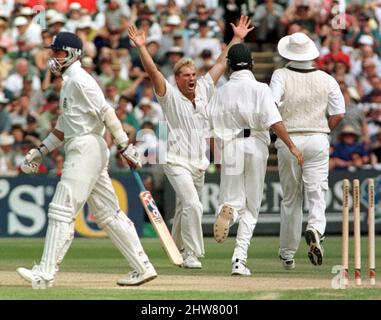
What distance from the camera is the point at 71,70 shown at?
1230 cm

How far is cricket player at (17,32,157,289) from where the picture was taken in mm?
12102

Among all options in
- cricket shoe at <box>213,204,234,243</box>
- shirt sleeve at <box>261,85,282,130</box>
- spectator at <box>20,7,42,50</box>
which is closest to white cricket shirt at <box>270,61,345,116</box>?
shirt sleeve at <box>261,85,282,130</box>

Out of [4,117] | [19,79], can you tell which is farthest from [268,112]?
[19,79]

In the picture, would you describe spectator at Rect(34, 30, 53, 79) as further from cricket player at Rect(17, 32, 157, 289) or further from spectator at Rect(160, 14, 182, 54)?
cricket player at Rect(17, 32, 157, 289)

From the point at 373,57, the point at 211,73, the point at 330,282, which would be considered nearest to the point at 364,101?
the point at 373,57

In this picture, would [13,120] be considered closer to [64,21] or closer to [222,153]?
[64,21]

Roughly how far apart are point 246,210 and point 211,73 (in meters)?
2.01

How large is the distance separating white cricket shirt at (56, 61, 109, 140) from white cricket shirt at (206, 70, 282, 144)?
7.50 ft

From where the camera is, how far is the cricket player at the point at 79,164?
12.1m

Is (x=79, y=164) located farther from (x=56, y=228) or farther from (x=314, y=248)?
(x=314, y=248)

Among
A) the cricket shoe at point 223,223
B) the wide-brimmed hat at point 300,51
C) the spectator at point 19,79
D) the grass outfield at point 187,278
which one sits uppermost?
the spectator at point 19,79

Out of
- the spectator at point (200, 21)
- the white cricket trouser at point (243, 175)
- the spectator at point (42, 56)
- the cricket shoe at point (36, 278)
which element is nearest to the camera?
the cricket shoe at point (36, 278)

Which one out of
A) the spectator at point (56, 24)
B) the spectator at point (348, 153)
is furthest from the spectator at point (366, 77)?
the spectator at point (56, 24)

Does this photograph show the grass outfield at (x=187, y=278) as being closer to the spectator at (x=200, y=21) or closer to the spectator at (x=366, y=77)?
the spectator at (x=366, y=77)
